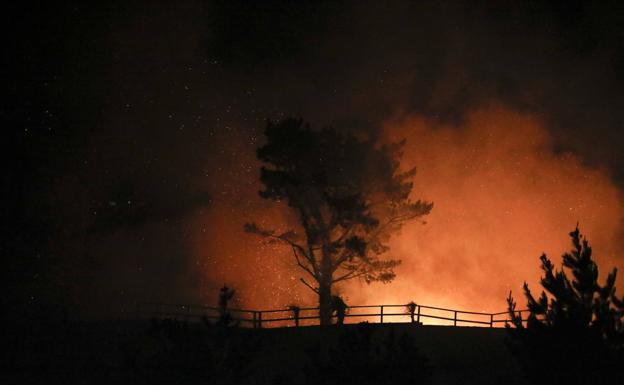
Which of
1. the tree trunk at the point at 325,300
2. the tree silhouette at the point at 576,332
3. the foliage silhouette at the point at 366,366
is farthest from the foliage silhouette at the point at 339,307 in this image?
the tree silhouette at the point at 576,332

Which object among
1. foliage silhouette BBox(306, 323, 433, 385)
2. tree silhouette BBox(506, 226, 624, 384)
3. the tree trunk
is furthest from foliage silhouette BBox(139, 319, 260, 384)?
the tree trunk

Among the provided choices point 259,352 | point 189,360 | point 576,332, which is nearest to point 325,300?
point 259,352

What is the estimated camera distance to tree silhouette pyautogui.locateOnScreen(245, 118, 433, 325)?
2802 cm

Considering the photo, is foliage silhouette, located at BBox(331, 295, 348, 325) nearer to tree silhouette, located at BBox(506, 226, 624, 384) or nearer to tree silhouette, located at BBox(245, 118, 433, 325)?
tree silhouette, located at BBox(245, 118, 433, 325)

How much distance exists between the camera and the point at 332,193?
28781 millimetres

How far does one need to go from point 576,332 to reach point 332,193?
18.7m

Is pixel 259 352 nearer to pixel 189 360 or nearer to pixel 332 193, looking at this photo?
pixel 189 360

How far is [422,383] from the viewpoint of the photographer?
10.9 metres

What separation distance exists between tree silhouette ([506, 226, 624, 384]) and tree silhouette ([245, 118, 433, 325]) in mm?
16130

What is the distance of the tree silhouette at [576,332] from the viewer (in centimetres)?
1023

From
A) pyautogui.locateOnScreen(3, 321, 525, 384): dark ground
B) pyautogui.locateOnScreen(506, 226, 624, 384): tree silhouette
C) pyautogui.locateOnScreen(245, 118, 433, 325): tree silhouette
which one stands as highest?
pyautogui.locateOnScreen(245, 118, 433, 325): tree silhouette

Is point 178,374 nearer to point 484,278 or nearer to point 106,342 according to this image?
point 106,342

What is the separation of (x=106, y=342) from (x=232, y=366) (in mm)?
13274

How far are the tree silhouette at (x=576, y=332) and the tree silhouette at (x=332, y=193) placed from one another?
16.1 meters
